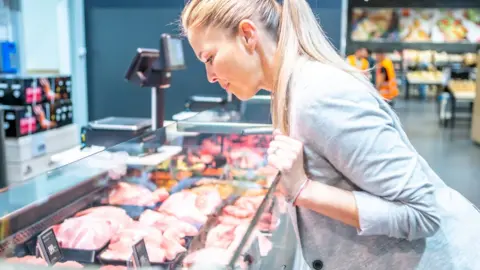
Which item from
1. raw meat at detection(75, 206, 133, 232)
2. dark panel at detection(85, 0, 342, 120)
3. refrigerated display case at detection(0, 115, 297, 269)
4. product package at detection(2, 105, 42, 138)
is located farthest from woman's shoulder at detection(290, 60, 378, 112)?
dark panel at detection(85, 0, 342, 120)

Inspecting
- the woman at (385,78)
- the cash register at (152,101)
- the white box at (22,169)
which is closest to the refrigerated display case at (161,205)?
the cash register at (152,101)

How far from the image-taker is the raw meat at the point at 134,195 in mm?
2385

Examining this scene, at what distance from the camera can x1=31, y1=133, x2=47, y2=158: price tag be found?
5.50 metres

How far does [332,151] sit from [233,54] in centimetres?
31

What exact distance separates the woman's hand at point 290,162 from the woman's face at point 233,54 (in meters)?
0.17

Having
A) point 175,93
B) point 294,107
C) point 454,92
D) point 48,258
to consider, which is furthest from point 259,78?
point 454,92

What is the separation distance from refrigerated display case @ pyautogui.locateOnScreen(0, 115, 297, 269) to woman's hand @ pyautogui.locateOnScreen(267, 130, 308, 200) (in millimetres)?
132

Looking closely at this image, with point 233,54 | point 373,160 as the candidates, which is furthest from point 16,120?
point 373,160

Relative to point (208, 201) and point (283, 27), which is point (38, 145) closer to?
point (208, 201)

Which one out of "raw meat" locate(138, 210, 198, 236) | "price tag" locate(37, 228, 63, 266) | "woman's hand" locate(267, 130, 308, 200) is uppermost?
"woman's hand" locate(267, 130, 308, 200)

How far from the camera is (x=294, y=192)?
1.07 meters

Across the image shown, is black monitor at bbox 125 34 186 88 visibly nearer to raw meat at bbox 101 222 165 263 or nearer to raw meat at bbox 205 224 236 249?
raw meat at bbox 101 222 165 263

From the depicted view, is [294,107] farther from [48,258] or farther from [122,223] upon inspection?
[122,223]

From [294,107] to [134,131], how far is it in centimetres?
283
